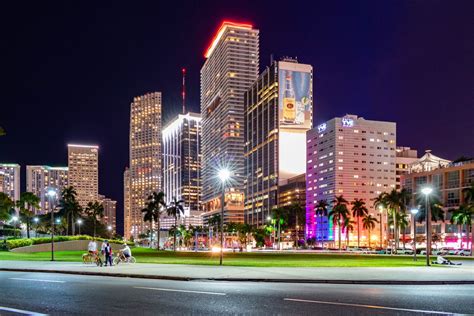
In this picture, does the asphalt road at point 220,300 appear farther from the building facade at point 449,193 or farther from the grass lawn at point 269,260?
the building facade at point 449,193

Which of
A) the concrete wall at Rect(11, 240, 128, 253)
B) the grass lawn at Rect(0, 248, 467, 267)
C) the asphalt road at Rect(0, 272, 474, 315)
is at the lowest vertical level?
the concrete wall at Rect(11, 240, 128, 253)

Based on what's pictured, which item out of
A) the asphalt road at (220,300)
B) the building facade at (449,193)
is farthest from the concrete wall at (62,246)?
the building facade at (449,193)

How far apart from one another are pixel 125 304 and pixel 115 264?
72.7 ft

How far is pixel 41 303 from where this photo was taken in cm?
1471

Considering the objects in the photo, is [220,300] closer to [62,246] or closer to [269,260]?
[269,260]

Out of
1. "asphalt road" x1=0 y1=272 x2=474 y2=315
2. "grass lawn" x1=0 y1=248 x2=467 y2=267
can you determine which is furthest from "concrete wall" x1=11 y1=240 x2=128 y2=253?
"asphalt road" x1=0 y1=272 x2=474 y2=315

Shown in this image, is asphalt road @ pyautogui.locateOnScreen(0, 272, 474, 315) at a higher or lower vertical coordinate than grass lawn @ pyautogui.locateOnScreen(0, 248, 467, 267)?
higher

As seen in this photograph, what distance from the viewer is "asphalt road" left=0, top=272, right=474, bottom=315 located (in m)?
13.2

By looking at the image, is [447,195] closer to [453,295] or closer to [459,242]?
[459,242]

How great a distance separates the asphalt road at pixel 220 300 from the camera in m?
13.2

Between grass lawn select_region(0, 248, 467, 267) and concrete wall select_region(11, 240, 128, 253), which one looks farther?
concrete wall select_region(11, 240, 128, 253)

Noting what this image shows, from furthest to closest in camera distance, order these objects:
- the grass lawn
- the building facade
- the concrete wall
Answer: the building facade
the concrete wall
the grass lawn

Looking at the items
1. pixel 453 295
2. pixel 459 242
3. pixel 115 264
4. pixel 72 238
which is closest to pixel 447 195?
pixel 459 242

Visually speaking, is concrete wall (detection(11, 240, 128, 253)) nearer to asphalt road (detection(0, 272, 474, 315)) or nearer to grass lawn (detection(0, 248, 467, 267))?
grass lawn (detection(0, 248, 467, 267))
